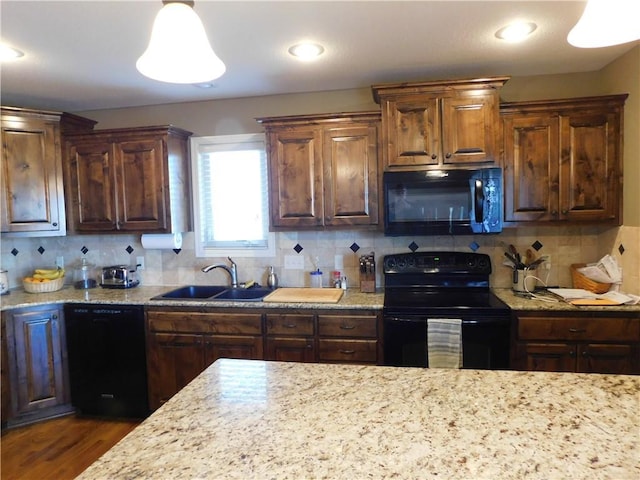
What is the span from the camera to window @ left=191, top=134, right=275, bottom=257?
326cm

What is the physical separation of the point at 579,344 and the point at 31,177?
4025 millimetres

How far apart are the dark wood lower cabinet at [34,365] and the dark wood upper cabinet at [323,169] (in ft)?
6.11

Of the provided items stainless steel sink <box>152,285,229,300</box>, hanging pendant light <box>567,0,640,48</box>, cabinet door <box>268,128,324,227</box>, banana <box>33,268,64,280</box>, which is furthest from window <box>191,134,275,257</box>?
hanging pendant light <box>567,0,640,48</box>

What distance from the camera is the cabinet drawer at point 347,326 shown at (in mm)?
2566

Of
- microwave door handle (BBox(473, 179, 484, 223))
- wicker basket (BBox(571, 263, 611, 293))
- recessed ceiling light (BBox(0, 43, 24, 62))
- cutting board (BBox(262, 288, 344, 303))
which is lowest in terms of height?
cutting board (BBox(262, 288, 344, 303))

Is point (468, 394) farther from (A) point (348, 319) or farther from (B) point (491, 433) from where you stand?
(A) point (348, 319)

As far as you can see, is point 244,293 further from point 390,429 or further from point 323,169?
point 390,429

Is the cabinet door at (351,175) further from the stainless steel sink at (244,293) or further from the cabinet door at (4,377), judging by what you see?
the cabinet door at (4,377)

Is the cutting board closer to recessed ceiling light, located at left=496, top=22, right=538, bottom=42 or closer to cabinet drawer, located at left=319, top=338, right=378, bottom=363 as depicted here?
cabinet drawer, located at left=319, top=338, right=378, bottom=363

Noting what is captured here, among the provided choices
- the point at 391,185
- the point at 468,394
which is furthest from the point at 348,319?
the point at 468,394

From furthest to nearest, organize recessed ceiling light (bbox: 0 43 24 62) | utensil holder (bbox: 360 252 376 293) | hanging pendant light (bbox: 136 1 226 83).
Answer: utensil holder (bbox: 360 252 376 293), recessed ceiling light (bbox: 0 43 24 62), hanging pendant light (bbox: 136 1 226 83)

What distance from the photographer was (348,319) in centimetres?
259

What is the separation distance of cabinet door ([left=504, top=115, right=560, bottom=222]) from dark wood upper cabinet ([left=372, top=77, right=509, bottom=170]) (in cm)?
16

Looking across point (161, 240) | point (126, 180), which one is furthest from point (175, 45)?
point (161, 240)
